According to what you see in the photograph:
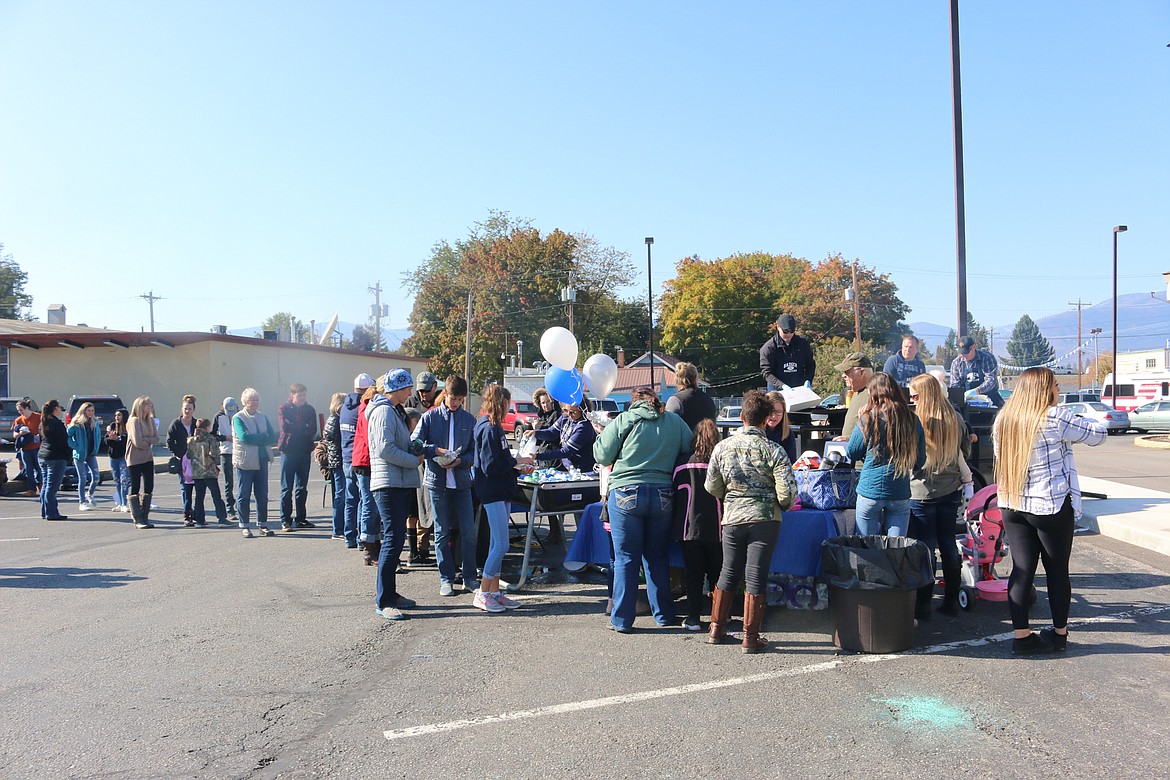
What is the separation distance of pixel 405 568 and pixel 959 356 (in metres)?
6.56

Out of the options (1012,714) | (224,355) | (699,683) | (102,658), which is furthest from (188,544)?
(224,355)

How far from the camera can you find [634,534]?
6.06 meters

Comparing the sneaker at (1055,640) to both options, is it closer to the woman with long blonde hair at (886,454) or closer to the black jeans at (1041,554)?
the black jeans at (1041,554)

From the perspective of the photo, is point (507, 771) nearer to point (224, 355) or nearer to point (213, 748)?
point (213, 748)

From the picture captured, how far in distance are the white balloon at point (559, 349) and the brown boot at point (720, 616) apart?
6.20 m

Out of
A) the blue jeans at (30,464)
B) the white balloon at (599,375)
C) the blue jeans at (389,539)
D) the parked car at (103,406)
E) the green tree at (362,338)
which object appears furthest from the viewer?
the green tree at (362,338)

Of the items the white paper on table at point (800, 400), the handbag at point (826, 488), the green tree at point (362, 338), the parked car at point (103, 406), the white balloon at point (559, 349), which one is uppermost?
the green tree at point (362, 338)

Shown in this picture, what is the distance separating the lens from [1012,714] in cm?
439

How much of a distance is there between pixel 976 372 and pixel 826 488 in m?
3.93

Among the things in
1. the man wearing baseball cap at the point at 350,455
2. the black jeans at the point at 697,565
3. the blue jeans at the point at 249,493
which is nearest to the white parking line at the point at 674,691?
the black jeans at the point at 697,565

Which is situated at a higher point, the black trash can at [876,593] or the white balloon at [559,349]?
the white balloon at [559,349]

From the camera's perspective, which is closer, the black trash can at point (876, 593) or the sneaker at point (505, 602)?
the black trash can at point (876, 593)

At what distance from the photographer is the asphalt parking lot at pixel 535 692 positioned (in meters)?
3.92

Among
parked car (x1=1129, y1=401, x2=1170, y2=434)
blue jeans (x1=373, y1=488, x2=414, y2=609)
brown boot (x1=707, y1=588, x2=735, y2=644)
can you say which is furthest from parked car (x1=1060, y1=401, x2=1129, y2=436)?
blue jeans (x1=373, y1=488, x2=414, y2=609)
